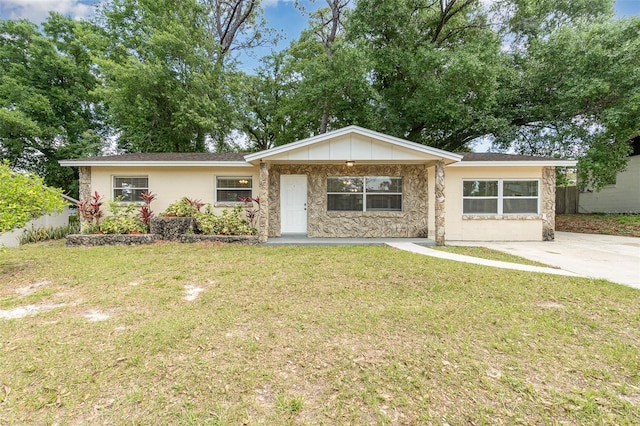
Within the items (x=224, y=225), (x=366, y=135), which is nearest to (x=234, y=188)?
(x=224, y=225)

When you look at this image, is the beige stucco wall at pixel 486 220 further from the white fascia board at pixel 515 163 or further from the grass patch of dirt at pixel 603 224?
the grass patch of dirt at pixel 603 224

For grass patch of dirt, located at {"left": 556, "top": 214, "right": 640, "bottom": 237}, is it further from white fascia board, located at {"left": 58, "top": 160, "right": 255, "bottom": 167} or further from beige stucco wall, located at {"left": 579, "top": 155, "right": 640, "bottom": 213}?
white fascia board, located at {"left": 58, "top": 160, "right": 255, "bottom": 167}

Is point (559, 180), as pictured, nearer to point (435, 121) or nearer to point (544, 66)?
point (544, 66)

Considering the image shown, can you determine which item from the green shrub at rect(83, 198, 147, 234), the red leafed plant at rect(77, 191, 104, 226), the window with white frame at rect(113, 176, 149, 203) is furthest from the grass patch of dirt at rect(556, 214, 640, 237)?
the red leafed plant at rect(77, 191, 104, 226)

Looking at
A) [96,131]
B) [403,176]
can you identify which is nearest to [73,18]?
[96,131]

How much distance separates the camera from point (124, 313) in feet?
11.6

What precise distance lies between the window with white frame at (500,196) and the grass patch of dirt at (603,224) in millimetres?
4397

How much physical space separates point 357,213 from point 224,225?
176 inches

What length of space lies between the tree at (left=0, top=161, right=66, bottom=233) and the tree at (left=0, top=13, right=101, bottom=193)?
40.3 ft

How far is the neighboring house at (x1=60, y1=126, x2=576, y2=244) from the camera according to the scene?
9.38m

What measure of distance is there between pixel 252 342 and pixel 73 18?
23170 millimetres

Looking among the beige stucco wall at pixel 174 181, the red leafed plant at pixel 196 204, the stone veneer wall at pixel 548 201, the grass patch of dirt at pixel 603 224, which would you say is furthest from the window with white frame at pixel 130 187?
the grass patch of dirt at pixel 603 224

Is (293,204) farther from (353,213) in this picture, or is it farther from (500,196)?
(500,196)

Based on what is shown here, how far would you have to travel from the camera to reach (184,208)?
30.0ft
